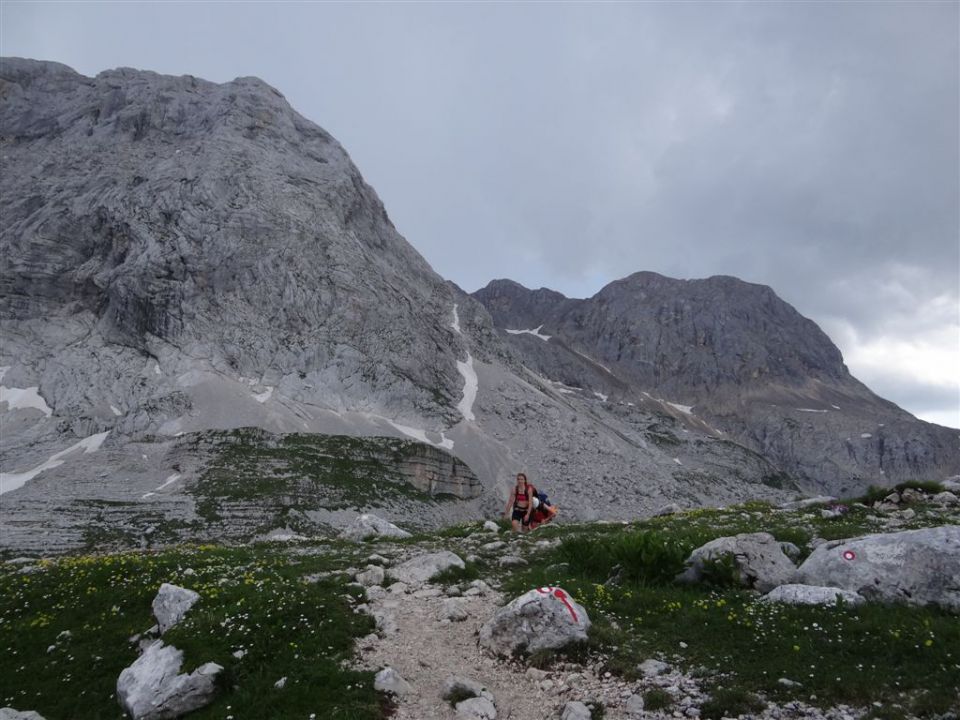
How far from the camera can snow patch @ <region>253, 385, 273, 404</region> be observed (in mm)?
93637

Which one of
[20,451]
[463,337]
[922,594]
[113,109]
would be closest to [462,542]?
[922,594]

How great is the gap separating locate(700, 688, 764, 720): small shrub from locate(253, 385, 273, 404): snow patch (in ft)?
304

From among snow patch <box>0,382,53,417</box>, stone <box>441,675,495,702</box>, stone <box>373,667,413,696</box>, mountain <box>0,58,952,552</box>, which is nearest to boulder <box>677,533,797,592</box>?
stone <box>441,675,495,702</box>

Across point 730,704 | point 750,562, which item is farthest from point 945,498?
point 730,704

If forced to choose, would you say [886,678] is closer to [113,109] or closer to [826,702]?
[826,702]

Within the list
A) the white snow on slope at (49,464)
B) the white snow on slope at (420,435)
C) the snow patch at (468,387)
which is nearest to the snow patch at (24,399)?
the white snow on slope at (49,464)

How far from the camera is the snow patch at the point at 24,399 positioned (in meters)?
88.7

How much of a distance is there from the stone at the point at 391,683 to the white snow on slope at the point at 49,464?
76.0 meters

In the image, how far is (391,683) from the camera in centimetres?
910

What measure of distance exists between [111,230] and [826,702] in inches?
5386

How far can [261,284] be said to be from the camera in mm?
111125

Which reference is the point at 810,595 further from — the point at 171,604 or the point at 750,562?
the point at 171,604

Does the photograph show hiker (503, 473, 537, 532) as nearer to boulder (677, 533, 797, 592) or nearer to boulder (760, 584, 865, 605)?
boulder (677, 533, 797, 592)

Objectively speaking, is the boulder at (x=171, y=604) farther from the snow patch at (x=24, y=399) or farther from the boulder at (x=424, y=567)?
the snow patch at (x=24, y=399)
